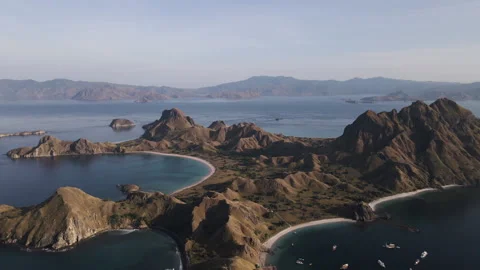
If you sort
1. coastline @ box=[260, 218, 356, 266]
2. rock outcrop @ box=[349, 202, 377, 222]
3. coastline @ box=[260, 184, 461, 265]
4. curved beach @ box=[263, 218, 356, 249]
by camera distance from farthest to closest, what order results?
rock outcrop @ box=[349, 202, 377, 222], curved beach @ box=[263, 218, 356, 249], coastline @ box=[260, 184, 461, 265], coastline @ box=[260, 218, 356, 266]

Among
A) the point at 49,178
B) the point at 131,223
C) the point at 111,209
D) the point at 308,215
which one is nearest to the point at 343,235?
the point at 308,215

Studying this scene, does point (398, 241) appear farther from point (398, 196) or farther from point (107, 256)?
point (107, 256)

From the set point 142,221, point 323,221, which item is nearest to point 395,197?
point 323,221

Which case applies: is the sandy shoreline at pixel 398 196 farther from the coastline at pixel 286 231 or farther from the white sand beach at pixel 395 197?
the coastline at pixel 286 231

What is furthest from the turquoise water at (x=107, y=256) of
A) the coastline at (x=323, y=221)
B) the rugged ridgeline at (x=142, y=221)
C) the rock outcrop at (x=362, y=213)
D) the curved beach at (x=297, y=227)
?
the rock outcrop at (x=362, y=213)

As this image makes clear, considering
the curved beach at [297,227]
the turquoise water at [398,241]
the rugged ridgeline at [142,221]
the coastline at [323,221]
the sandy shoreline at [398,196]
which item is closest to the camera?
the turquoise water at [398,241]

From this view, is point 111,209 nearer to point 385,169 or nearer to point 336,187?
point 336,187

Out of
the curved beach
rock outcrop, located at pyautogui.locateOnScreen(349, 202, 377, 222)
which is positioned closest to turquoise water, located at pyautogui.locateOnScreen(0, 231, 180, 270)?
the curved beach

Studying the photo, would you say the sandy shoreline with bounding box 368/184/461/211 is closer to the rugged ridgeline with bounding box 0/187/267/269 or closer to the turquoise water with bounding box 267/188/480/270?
the turquoise water with bounding box 267/188/480/270
